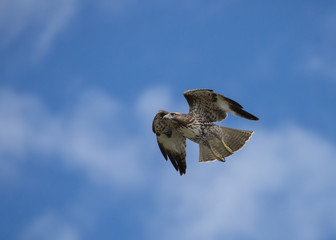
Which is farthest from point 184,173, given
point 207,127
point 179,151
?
point 207,127

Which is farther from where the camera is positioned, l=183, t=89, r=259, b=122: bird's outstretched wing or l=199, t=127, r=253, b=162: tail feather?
l=199, t=127, r=253, b=162: tail feather

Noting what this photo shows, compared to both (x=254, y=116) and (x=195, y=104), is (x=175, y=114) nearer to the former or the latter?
(x=195, y=104)

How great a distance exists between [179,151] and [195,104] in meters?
1.26

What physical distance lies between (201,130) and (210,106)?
0.54 meters

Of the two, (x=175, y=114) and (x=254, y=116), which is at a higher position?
(x=175, y=114)

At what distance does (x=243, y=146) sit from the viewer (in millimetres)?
11914

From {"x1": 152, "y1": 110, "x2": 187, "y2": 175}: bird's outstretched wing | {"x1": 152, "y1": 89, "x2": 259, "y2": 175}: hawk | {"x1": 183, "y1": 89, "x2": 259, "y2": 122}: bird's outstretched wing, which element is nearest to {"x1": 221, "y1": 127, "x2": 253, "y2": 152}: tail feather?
{"x1": 152, "y1": 89, "x2": 259, "y2": 175}: hawk

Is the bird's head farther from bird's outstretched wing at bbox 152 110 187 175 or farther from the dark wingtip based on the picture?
the dark wingtip

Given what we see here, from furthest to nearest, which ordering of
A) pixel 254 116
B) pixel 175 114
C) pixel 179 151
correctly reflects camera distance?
pixel 179 151, pixel 175 114, pixel 254 116

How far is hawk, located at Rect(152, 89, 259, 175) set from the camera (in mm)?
11203

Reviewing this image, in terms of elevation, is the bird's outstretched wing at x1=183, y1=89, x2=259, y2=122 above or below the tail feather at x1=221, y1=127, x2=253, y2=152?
above

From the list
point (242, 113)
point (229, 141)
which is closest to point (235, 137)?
point (229, 141)

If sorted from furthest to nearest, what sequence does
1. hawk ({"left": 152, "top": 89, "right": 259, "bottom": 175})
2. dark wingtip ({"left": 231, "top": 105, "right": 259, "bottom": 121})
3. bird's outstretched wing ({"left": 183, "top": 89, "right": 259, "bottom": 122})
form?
hawk ({"left": 152, "top": 89, "right": 259, "bottom": 175}), bird's outstretched wing ({"left": 183, "top": 89, "right": 259, "bottom": 122}), dark wingtip ({"left": 231, "top": 105, "right": 259, "bottom": 121})

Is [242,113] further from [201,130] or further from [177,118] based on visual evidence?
[177,118]
